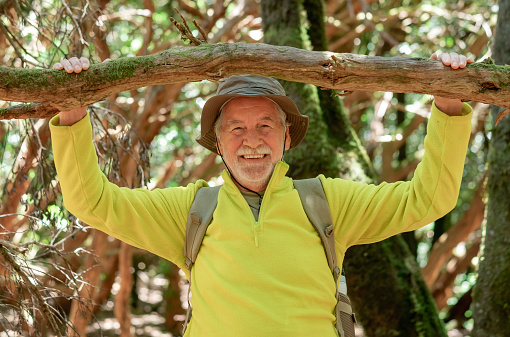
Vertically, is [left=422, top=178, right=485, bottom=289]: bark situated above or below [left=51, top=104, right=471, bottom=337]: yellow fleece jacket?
above

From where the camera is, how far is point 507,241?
3.72 metres

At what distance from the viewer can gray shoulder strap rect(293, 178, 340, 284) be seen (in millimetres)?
2338

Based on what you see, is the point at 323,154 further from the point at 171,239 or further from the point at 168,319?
the point at 168,319

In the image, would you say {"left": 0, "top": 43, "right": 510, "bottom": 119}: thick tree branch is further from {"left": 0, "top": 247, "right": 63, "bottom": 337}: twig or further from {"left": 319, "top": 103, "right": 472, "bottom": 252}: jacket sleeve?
{"left": 0, "top": 247, "right": 63, "bottom": 337}: twig

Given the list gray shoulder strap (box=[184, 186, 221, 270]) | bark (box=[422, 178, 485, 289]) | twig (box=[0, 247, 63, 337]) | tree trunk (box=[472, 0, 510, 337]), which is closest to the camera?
gray shoulder strap (box=[184, 186, 221, 270])

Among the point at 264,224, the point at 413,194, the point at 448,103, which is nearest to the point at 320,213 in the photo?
the point at 264,224

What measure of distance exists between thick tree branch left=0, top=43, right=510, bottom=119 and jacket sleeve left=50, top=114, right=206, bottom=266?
0.48 feet

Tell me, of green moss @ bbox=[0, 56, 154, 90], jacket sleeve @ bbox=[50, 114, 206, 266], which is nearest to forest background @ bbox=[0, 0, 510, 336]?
green moss @ bbox=[0, 56, 154, 90]

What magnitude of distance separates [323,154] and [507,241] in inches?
48.9

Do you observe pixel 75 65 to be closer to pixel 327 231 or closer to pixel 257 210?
pixel 257 210

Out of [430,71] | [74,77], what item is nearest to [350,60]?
[430,71]

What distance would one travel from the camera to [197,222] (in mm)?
2379

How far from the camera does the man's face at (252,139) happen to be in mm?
2461

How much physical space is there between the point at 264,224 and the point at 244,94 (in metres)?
0.53
